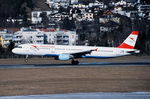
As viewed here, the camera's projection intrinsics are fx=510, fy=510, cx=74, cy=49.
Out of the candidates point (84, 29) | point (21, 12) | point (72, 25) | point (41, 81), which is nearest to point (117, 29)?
point (84, 29)

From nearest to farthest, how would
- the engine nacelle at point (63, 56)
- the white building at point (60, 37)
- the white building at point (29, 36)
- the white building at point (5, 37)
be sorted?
the engine nacelle at point (63, 56) → the white building at point (29, 36) → the white building at point (5, 37) → the white building at point (60, 37)

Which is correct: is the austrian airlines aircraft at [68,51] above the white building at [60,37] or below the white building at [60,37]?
above

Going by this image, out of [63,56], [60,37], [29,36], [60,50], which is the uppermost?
[60,50]

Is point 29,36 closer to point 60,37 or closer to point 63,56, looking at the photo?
point 60,37

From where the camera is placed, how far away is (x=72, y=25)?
16762 centimetres

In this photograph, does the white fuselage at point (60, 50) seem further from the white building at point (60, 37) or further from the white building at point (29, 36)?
the white building at point (60, 37)

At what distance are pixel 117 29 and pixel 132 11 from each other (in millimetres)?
56800

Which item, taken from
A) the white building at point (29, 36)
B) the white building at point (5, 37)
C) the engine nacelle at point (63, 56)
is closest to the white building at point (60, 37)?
the white building at point (29, 36)

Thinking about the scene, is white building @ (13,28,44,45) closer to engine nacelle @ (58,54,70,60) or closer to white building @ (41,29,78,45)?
white building @ (41,29,78,45)

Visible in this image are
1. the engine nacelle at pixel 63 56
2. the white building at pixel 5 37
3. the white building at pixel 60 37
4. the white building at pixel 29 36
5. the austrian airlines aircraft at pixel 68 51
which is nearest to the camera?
the engine nacelle at pixel 63 56

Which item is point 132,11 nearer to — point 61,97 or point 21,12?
point 21,12

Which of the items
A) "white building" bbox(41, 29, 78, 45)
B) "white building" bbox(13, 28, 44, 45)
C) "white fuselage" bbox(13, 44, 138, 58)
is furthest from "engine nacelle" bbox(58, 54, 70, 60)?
"white building" bbox(41, 29, 78, 45)

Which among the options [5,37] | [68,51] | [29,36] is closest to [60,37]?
[29,36]

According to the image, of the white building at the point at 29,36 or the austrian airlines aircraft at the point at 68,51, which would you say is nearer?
the austrian airlines aircraft at the point at 68,51
